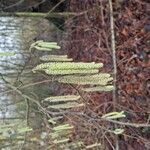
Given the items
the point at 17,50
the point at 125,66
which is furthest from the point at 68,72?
the point at 17,50

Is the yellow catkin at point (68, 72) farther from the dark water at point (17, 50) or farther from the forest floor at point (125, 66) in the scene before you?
the dark water at point (17, 50)

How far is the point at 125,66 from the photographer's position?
3814mm

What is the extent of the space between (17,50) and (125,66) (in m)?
1.27

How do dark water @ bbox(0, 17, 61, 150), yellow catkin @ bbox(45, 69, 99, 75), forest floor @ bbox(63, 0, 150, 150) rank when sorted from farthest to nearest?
dark water @ bbox(0, 17, 61, 150) → forest floor @ bbox(63, 0, 150, 150) → yellow catkin @ bbox(45, 69, 99, 75)

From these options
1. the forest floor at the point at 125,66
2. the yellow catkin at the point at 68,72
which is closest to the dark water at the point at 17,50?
the forest floor at the point at 125,66

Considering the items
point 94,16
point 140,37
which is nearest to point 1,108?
point 94,16

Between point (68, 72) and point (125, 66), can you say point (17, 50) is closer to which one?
point (125, 66)

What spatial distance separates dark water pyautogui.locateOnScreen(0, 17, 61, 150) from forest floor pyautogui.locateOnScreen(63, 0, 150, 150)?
1.94 ft

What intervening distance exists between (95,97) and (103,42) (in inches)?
19.7

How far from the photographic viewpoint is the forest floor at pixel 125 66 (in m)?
3.70

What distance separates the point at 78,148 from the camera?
4059 mm

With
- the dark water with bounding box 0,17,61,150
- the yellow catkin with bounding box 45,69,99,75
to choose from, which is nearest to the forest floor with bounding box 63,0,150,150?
the dark water with bounding box 0,17,61,150

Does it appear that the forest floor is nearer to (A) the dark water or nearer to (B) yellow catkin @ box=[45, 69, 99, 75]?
(A) the dark water

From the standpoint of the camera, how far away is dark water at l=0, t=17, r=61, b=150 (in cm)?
441
